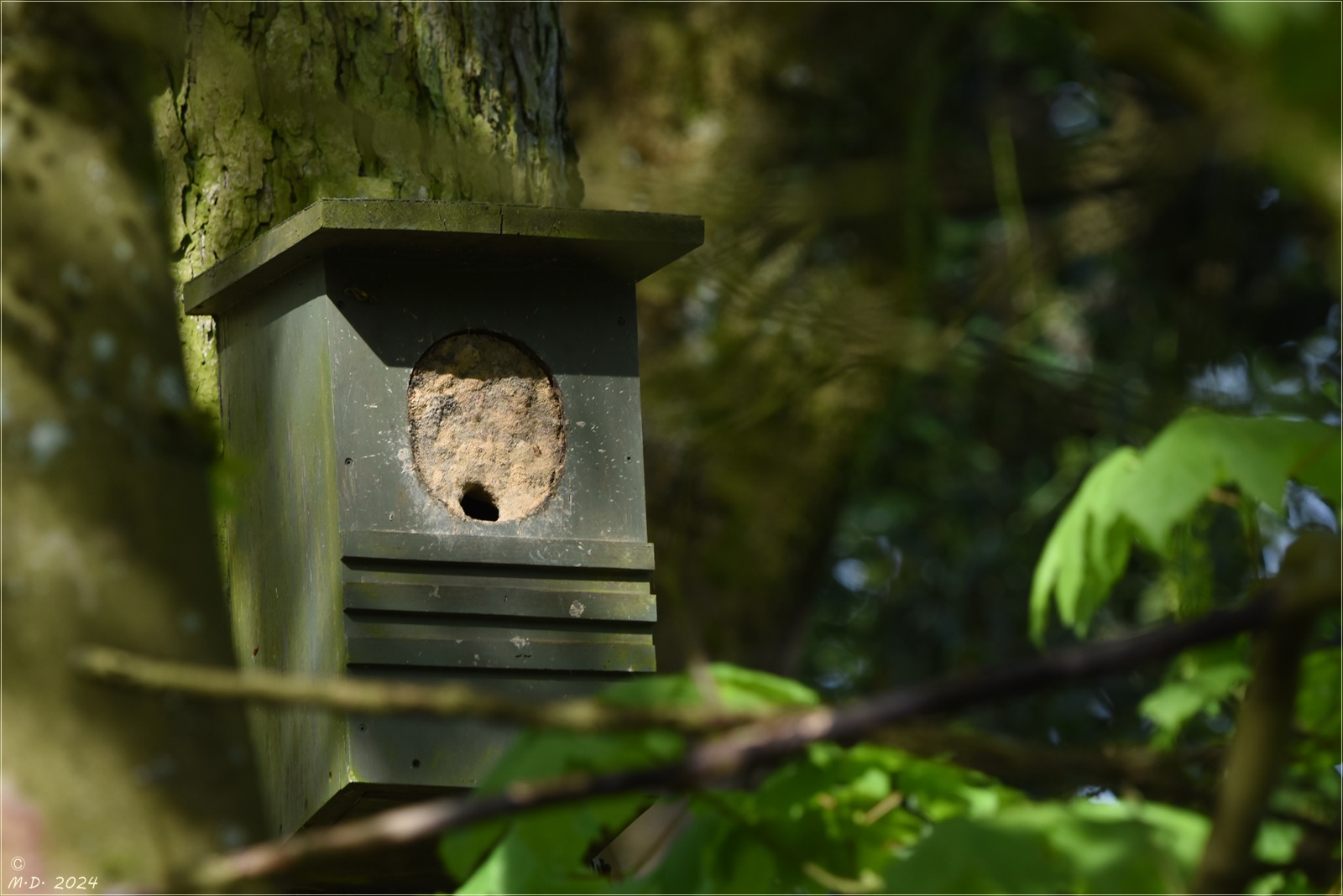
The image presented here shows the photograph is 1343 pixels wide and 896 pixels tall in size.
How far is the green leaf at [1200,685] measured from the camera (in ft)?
8.80

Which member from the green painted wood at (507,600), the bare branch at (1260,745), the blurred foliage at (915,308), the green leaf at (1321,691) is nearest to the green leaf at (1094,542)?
the green leaf at (1321,691)

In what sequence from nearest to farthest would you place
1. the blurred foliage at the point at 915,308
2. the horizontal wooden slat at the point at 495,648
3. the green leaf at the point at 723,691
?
the green leaf at the point at 723,691
the horizontal wooden slat at the point at 495,648
the blurred foliage at the point at 915,308

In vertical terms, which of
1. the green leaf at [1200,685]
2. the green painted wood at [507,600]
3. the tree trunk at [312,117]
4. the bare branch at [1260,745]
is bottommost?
the green leaf at [1200,685]

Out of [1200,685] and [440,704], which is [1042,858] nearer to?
[440,704]

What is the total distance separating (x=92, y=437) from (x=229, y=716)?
0.20 metres

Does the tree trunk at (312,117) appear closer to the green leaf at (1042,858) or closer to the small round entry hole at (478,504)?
the small round entry hole at (478,504)

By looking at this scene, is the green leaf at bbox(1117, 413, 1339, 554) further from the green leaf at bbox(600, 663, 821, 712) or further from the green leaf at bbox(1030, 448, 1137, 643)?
the green leaf at bbox(600, 663, 821, 712)

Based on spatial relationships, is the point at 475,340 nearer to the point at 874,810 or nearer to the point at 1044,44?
the point at 874,810

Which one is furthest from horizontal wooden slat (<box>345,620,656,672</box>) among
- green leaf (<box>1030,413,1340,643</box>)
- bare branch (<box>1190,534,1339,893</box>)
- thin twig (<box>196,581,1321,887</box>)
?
bare branch (<box>1190,534,1339,893</box>)

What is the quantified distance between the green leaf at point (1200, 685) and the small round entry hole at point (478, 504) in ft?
3.88

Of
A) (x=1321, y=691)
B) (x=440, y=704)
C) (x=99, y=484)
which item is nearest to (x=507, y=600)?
(x=1321, y=691)

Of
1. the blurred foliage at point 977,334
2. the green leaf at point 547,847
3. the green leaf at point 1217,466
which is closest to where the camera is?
the green leaf at point 547,847

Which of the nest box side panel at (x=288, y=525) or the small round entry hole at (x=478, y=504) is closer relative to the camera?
the nest box side panel at (x=288, y=525)

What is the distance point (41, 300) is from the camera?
1.04m
